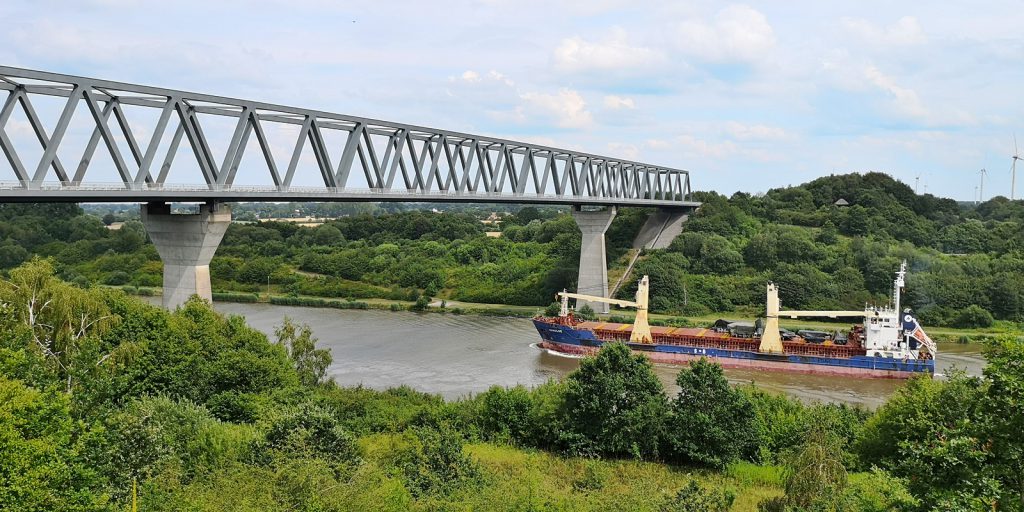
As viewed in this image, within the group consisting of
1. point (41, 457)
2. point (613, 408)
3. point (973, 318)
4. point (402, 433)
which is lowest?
point (402, 433)

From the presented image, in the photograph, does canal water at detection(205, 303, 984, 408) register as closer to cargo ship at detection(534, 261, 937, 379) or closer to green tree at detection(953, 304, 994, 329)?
cargo ship at detection(534, 261, 937, 379)

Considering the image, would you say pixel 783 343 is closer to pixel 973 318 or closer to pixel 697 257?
pixel 973 318

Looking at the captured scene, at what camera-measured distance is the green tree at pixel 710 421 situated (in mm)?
21219

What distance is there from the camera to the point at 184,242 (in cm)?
2555

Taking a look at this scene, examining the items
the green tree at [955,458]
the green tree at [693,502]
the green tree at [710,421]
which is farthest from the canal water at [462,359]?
the green tree at [955,458]

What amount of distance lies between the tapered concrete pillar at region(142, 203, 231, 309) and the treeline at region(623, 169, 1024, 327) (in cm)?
3618

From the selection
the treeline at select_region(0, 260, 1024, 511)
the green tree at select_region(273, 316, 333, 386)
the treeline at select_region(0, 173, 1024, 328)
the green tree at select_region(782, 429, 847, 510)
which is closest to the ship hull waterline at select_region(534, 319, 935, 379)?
the treeline at select_region(0, 260, 1024, 511)

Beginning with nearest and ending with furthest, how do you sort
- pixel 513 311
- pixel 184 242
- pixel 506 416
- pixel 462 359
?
1. pixel 506 416
2. pixel 184 242
3. pixel 462 359
4. pixel 513 311

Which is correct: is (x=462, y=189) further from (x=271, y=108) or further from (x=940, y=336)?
(x=940, y=336)

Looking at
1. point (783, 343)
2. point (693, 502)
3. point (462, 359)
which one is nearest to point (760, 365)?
point (783, 343)

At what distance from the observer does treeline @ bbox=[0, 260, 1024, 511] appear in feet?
36.7

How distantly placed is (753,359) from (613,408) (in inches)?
738

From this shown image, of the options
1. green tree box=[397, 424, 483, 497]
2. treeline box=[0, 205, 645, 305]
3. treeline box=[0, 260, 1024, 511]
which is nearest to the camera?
treeline box=[0, 260, 1024, 511]

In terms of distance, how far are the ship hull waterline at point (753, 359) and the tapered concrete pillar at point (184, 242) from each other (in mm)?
17894
